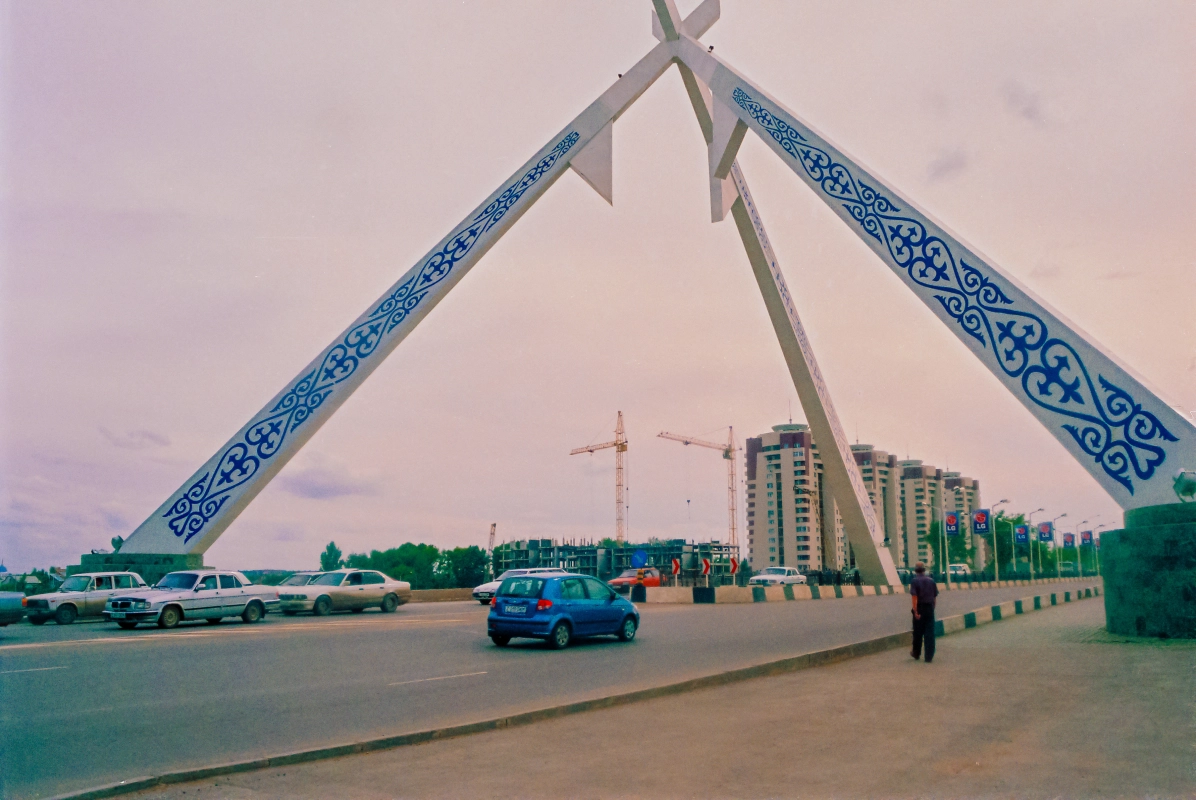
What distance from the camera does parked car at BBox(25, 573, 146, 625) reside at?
21922 mm

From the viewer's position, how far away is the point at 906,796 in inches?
229

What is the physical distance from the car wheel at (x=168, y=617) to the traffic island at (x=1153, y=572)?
18.8m

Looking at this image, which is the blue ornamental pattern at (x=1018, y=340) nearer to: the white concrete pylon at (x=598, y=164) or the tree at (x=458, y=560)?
the white concrete pylon at (x=598, y=164)

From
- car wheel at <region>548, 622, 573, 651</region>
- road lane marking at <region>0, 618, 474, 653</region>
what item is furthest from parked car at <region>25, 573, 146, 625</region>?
car wheel at <region>548, 622, 573, 651</region>

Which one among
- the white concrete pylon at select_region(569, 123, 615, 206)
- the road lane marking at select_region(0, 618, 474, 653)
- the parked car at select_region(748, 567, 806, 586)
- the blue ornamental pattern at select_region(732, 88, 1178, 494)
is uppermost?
the white concrete pylon at select_region(569, 123, 615, 206)

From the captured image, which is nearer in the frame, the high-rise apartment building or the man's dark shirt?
the man's dark shirt

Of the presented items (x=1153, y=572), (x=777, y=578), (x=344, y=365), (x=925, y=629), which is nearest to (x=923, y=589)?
(x=925, y=629)

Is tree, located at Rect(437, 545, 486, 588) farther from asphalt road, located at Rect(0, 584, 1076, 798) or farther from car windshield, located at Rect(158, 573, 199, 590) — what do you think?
asphalt road, located at Rect(0, 584, 1076, 798)

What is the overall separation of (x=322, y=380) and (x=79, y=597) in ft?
30.6

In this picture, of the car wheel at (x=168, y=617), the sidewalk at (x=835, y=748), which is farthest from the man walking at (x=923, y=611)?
the car wheel at (x=168, y=617)

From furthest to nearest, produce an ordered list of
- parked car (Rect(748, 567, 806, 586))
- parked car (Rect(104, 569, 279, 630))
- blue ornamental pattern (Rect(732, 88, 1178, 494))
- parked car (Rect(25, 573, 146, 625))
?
parked car (Rect(748, 567, 806, 586)) < parked car (Rect(25, 573, 146, 625)) < parked car (Rect(104, 569, 279, 630)) < blue ornamental pattern (Rect(732, 88, 1178, 494))

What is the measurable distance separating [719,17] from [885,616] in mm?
23638

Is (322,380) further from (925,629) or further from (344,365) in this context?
(925,629)

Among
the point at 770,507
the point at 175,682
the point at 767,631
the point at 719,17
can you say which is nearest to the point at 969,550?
the point at 770,507
